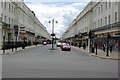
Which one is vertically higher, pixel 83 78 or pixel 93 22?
pixel 93 22

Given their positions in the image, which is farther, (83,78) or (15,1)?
(15,1)

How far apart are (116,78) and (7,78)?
4731mm

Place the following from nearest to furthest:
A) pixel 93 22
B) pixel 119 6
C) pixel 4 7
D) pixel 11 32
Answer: pixel 119 6 → pixel 4 7 → pixel 11 32 → pixel 93 22

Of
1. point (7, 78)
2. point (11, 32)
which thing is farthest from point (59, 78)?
point (11, 32)

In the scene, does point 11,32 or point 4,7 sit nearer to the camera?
point 4,7

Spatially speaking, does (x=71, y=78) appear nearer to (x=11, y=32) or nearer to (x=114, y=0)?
(x=114, y=0)

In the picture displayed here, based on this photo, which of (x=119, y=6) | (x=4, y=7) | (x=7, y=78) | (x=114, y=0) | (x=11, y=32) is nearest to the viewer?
(x=7, y=78)

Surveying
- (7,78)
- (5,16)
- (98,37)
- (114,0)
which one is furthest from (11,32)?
(7,78)

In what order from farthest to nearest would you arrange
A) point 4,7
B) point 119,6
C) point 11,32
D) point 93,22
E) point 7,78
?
1. point 93,22
2. point 11,32
3. point 4,7
4. point 119,6
5. point 7,78

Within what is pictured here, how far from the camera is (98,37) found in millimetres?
62594

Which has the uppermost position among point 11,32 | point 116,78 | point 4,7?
point 4,7

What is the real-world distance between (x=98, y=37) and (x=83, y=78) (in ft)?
165

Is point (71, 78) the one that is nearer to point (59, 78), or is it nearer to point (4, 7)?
point (59, 78)

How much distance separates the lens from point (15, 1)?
245 ft
